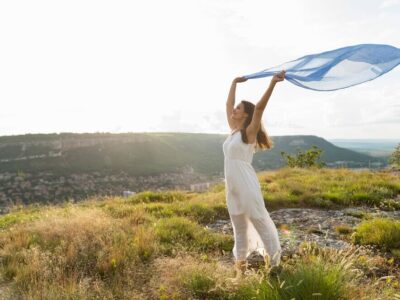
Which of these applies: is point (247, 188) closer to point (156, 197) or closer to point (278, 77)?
point (278, 77)

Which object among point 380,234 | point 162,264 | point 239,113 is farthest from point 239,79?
point 380,234

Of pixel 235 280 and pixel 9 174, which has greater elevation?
pixel 235 280

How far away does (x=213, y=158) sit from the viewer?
151250 millimetres

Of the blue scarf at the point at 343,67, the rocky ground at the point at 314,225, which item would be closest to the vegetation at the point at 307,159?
the rocky ground at the point at 314,225

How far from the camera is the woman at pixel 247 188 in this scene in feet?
19.8

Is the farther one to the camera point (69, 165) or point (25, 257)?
point (69, 165)

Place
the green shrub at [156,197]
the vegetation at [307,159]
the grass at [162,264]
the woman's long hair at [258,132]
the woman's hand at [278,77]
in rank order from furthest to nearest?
the vegetation at [307,159], the green shrub at [156,197], the woman's long hair at [258,132], the woman's hand at [278,77], the grass at [162,264]

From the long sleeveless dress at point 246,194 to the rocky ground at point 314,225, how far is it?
1883mm

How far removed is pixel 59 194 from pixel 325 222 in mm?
62670

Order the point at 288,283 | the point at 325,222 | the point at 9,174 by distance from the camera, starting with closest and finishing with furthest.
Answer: the point at 288,283, the point at 325,222, the point at 9,174

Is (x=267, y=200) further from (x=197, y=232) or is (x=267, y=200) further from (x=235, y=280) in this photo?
(x=235, y=280)

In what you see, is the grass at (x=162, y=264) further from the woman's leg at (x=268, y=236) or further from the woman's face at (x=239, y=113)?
the woman's face at (x=239, y=113)

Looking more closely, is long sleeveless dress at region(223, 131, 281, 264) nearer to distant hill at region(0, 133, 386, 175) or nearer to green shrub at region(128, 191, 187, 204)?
green shrub at region(128, 191, 187, 204)

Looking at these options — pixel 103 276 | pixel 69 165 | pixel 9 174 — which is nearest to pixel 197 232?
pixel 103 276
